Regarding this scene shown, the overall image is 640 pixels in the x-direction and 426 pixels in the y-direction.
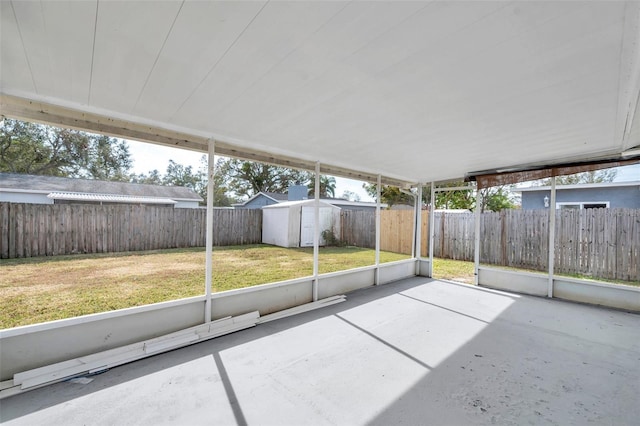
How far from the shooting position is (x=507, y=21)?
4.11ft

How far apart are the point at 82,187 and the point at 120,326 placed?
1052 centimetres

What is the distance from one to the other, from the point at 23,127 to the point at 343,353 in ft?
50.8

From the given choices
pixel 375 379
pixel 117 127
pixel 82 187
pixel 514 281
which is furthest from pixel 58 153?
pixel 514 281

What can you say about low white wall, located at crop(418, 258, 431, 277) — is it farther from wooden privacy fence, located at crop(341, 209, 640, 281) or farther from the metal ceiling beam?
the metal ceiling beam

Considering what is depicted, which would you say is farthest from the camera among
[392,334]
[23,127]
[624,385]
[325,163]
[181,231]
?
[23,127]

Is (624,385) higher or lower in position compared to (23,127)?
lower

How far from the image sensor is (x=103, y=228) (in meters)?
7.95

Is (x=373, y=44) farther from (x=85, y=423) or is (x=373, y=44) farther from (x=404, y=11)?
(x=85, y=423)

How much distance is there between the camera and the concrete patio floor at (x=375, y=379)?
73.0 inches

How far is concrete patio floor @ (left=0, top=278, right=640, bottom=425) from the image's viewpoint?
73.0 inches

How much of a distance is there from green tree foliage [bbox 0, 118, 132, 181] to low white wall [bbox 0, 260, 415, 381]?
9.96 metres

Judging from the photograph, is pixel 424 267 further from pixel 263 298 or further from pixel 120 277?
pixel 120 277

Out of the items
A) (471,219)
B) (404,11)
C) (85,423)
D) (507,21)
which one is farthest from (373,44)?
(471,219)

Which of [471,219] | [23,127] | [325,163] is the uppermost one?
[23,127]
